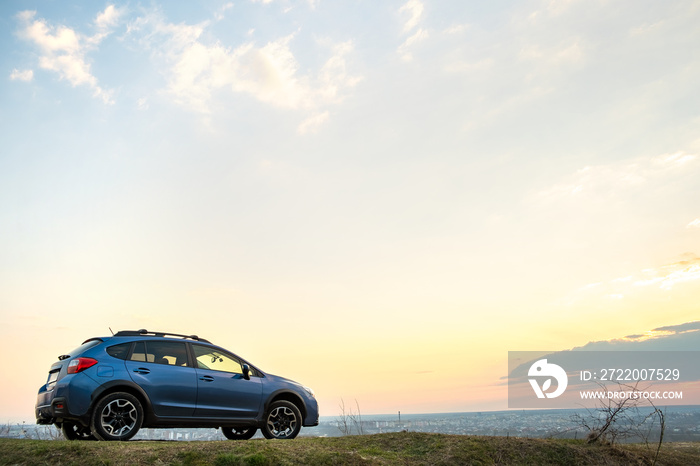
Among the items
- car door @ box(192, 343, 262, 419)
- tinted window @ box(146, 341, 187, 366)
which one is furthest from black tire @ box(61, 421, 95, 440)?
car door @ box(192, 343, 262, 419)

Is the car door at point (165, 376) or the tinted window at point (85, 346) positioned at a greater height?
the tinted window at point (85, 346)

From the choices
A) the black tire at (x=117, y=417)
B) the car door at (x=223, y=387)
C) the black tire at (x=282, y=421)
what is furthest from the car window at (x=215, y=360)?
the black tire at (x=117, y=417)

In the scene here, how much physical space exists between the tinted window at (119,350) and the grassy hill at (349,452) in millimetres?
1566

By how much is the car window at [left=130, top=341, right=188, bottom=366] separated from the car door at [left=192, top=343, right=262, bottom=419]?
271 mm

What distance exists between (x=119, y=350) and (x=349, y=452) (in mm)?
4467

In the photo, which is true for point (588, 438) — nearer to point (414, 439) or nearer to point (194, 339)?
point (414, 439)

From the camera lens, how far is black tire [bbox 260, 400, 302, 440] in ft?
33.6

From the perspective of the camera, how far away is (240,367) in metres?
10.4

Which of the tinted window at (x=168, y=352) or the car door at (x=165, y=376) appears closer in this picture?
the car door at (x=165, y=376)

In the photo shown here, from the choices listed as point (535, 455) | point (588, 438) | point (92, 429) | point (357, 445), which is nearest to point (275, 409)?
point (357, 445)

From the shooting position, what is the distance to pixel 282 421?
10.4 m

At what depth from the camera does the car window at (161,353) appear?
9375mm

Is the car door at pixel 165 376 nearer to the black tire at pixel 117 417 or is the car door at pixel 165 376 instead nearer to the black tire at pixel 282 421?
the black tire at pixel 117 417

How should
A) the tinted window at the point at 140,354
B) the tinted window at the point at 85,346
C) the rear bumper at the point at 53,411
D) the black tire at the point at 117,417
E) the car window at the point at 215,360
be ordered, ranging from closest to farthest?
the rear bumper at the point at 53,411 → the black tire at the point at 117,417 → the tinted window at the point at 85,346 → the tinted window at the point at 140,354 → the car window at the point at 215,360
